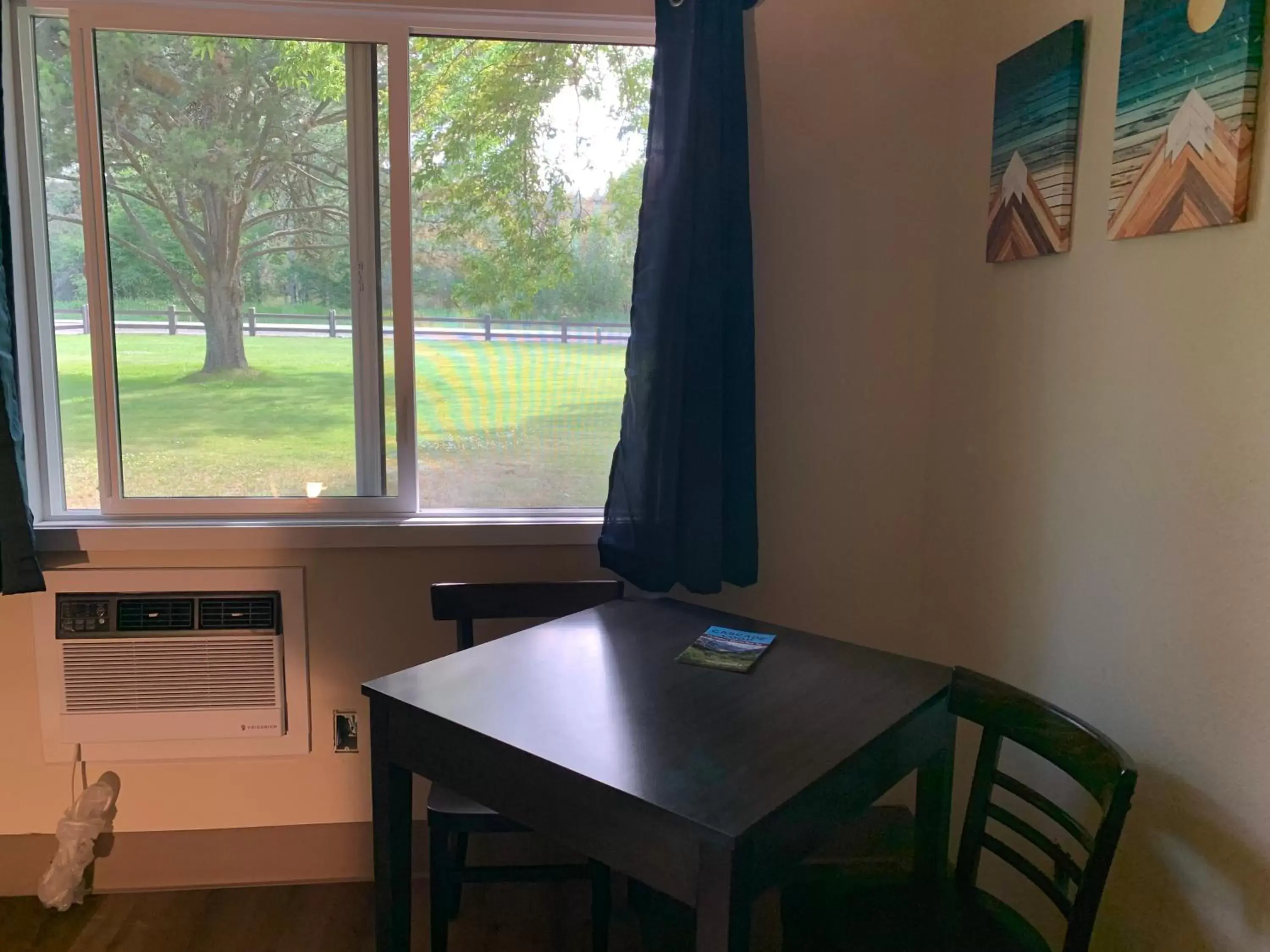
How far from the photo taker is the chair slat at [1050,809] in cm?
116

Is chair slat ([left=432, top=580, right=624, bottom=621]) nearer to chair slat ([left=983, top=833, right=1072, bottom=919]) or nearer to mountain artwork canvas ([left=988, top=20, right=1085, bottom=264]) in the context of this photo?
chair slat ([left=983, top=833, right=1072, bottom=919])

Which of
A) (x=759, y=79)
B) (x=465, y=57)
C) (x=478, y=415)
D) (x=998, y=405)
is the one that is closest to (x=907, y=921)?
(x=998, y=405)

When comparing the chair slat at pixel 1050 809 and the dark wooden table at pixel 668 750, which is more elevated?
the dark wooden table at pixel 668 750

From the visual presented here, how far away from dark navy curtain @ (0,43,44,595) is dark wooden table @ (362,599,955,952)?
1.01 m

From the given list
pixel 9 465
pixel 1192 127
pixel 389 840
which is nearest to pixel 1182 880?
pixel 1192 127

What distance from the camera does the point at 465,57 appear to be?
2.00m

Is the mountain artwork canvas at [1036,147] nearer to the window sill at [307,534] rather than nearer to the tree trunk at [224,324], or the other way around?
the window sill at [307,534]

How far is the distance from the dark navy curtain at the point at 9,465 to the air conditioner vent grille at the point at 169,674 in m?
0.21

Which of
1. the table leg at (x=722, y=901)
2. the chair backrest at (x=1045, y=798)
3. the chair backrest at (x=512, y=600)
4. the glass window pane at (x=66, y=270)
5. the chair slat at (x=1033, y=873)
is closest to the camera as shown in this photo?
the table leg at (x=722, y=901)

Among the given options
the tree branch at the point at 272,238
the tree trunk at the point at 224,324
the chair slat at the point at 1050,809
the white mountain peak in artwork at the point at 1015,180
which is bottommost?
the chair slat at the point at 1050,809

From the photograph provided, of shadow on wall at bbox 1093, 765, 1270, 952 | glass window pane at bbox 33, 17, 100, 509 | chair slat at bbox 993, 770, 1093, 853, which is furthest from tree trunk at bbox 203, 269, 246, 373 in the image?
shadow on wall at bbox 1093, 765, 1270, 952

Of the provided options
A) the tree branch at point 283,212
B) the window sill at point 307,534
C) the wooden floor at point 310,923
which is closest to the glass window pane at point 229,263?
the tree branch at point 283,212

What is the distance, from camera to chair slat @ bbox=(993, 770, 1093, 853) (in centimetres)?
116

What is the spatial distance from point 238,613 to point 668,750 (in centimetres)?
125
